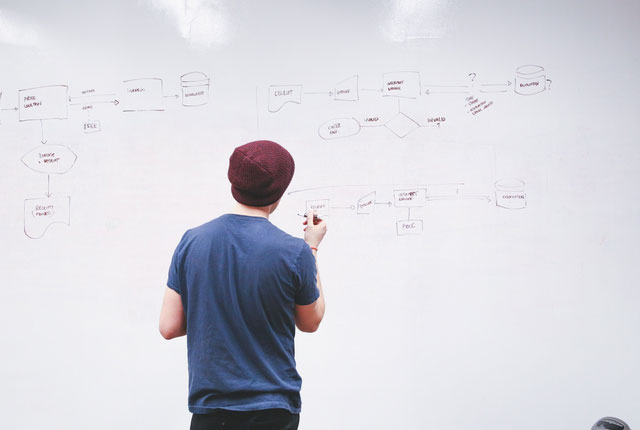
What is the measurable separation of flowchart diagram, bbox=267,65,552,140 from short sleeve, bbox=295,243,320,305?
84 cm

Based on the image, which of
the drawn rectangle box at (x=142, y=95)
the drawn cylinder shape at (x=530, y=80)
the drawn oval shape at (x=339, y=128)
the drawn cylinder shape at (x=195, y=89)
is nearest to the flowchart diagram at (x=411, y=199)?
the drawn oval shape at (x=339, y=128)

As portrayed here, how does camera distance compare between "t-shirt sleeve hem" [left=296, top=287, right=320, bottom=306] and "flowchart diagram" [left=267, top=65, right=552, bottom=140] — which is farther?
"flowchart diagram" [left=267, top=65, right=552, bottom=140]

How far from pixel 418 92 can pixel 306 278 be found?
3.31 feet

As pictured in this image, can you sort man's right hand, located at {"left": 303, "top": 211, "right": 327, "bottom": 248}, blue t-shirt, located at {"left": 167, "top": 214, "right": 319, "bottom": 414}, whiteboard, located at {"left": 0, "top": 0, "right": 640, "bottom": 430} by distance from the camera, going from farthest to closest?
whiteboard, located at {"left": 0, "top": 0, "right": 640, "bottom": 430}
man's right hand, located at {"left": 303, "top": 211, "right": 327, "bottom": 248}
blue t-shirt, located at {"left": 167, "top": 214, "right": 319, "bottom": 414}

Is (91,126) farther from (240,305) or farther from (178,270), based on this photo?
(240,305)

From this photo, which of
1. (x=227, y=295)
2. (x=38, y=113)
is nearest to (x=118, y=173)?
(x=38, y=113)

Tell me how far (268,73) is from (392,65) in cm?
45

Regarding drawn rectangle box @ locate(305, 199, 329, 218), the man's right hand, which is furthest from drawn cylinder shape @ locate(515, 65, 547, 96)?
the man's right hand

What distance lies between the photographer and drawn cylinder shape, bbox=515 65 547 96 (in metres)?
1.72

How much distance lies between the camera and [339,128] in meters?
1.72

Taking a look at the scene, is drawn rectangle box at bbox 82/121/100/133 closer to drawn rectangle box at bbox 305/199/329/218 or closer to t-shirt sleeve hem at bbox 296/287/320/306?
drawn rectangle box at bbox 305/199/329/218

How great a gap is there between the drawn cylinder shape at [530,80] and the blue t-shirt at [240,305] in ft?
3.86

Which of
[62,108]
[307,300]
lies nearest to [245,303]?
[307,300]

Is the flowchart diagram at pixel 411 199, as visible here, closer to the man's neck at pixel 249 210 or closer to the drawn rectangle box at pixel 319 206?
the drawn rectangle box at pixel 319 206
